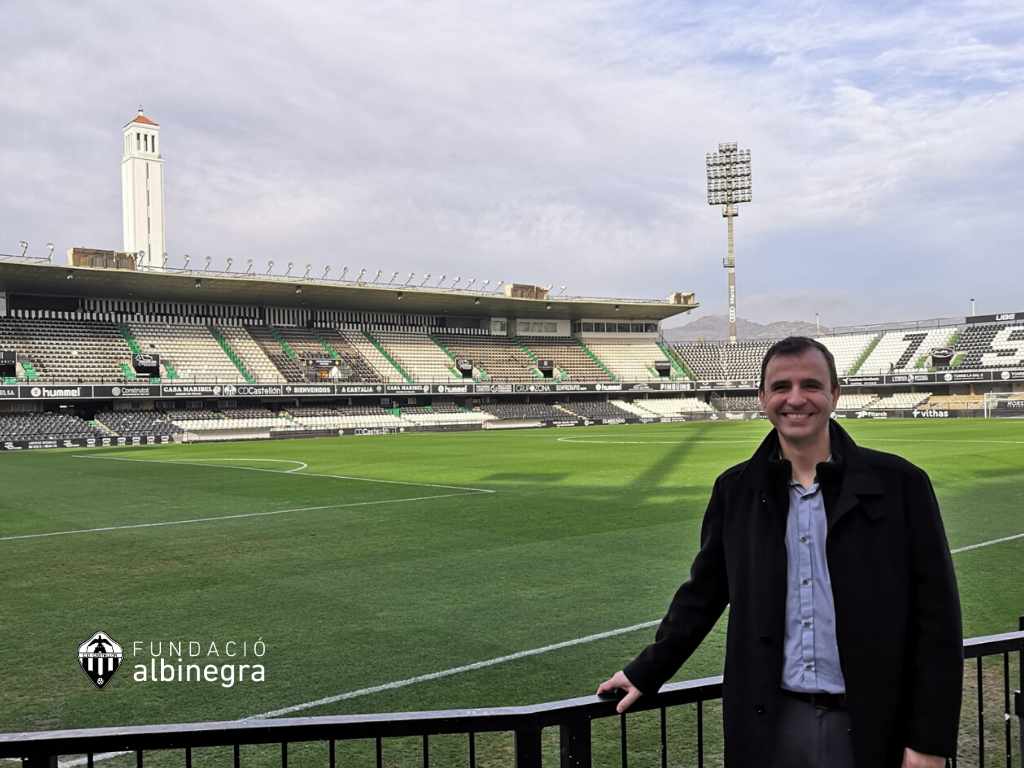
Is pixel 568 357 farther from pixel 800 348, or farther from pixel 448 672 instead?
pixel 800 348

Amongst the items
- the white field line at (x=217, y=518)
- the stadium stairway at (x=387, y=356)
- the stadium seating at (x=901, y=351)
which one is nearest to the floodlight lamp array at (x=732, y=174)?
the stadium seating at (x=901, y=351)

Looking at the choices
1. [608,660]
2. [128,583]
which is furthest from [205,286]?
[608,660]

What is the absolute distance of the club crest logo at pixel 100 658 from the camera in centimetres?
651

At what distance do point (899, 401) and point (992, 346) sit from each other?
9.48 meters

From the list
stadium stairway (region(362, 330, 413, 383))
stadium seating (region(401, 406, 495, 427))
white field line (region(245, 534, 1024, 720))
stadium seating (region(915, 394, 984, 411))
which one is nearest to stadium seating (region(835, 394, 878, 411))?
stadium seating (region(915, 394, 984, 411))

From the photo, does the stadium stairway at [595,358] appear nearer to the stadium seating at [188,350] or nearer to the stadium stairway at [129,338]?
the stadium seating at [188,350]

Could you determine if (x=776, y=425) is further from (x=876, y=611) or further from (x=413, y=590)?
(x=413, y=590)

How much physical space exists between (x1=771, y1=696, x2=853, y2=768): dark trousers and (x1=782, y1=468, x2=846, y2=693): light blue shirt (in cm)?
7

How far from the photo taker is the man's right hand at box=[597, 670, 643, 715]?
2.79 meters

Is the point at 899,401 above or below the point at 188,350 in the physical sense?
below

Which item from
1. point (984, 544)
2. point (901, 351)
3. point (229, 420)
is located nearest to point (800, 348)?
point (984, 544)

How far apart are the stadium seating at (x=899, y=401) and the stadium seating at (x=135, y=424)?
55.1 m

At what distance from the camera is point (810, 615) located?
2.64 meters

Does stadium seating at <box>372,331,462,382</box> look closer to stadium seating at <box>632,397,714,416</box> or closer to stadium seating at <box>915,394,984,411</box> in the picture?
stadium seating at <box>632,397,714,416</box>
